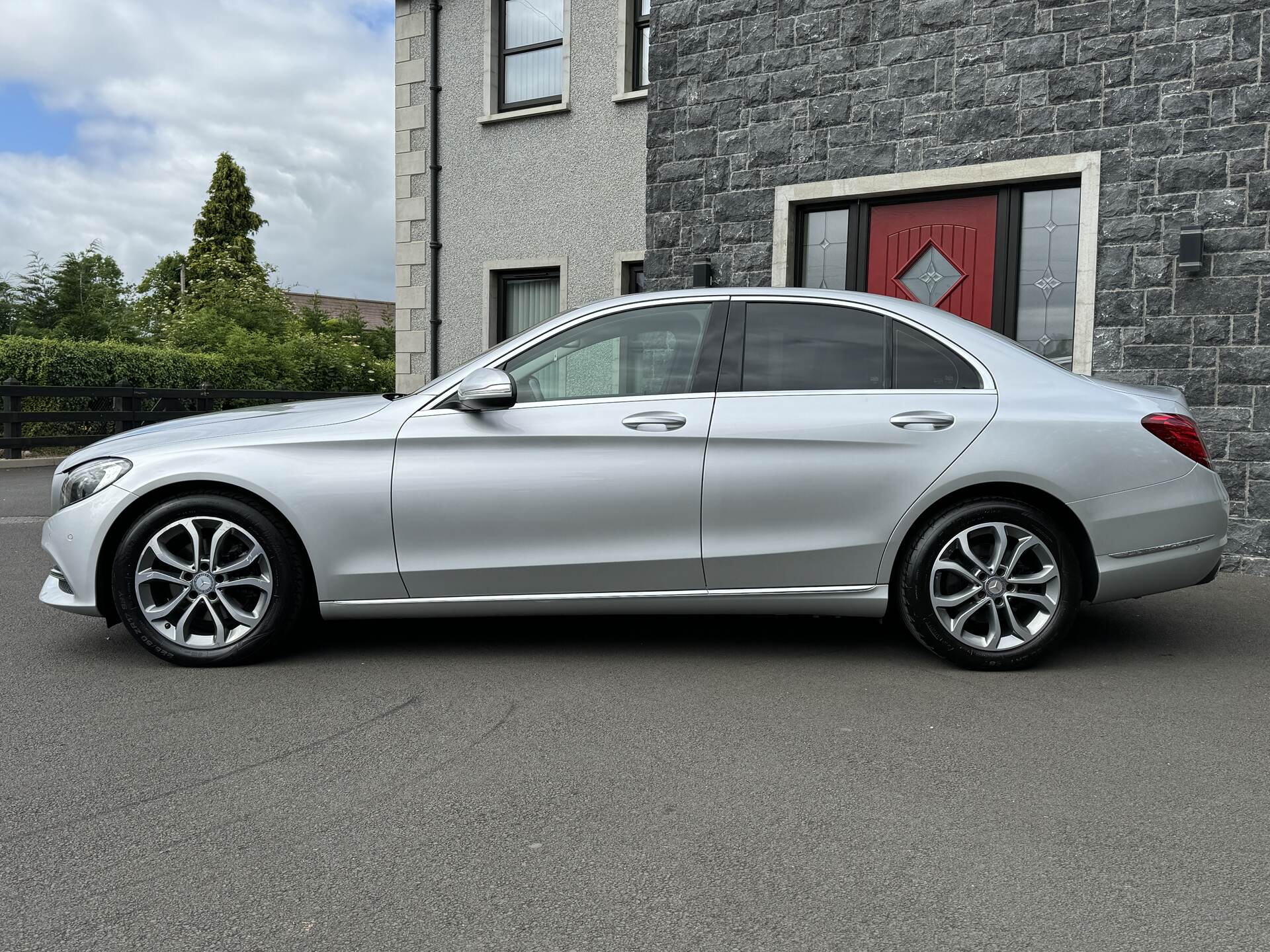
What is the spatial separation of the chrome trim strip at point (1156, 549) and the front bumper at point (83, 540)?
4.21 meters

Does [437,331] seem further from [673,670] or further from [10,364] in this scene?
[673,670]

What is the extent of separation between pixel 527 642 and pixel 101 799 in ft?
7.59

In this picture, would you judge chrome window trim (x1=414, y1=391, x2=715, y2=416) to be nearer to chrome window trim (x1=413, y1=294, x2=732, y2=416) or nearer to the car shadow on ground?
chrome window trim (x1=413, y1=294, x2=732, y2=416)

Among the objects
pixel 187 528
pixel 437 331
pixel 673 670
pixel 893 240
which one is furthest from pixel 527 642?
pixel 437 331

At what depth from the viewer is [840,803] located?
3344 mm

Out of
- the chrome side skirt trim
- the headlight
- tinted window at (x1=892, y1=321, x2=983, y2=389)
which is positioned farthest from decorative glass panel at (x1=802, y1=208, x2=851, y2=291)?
the headlight

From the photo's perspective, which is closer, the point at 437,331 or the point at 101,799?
the point at 101,799

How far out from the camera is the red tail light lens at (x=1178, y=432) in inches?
193

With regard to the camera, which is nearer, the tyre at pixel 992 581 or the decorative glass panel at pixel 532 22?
the tyre at pixel 992 581

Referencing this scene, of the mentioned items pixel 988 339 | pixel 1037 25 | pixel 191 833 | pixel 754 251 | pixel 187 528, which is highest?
pixel 1037 25

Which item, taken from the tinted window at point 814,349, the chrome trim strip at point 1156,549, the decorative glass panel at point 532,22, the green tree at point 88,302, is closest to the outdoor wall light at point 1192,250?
the chrome trim strip at point 1156,549

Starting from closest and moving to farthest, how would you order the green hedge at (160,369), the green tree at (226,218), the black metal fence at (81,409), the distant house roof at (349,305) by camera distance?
the black metal fence at (81,409) → the green hedge at (160,369) → the green tree at (226,218) → the distant house roof at (349,305)

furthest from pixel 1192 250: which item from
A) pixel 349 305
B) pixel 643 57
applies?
pixel 349 305

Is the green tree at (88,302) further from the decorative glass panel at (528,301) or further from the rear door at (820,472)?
the rear door at (820,472)
